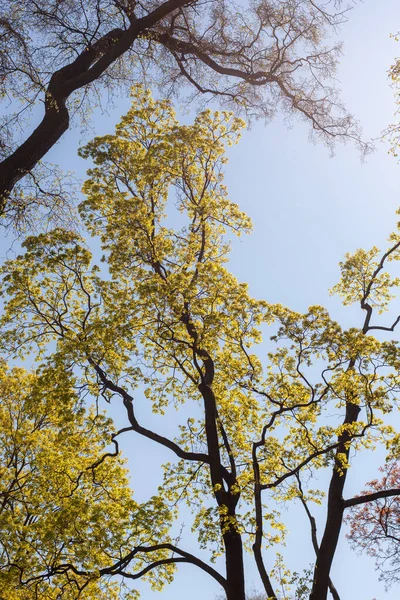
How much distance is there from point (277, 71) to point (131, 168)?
4.31 meters

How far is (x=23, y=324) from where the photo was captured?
537 inches

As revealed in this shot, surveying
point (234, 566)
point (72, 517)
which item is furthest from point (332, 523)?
point (72, 517)

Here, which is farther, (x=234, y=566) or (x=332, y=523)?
(x=332, y=523)

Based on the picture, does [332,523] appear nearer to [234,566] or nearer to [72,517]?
[234,566]

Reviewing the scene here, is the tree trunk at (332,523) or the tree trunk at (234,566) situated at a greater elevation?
the tree trunk at (332,523)

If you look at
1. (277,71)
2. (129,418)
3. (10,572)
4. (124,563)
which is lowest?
(10,572)

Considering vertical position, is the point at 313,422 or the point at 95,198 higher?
the point at 95,198

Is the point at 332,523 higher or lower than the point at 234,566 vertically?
higher

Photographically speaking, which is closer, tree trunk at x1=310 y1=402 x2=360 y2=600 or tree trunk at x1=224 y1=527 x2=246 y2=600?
tree trunk at x1=310 y1=402 x2=360 y2=600

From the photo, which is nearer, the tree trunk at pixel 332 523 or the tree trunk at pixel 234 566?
the tree trunk at pixel 332 523

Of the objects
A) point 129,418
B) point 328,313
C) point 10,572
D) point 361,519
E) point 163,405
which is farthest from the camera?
point 361,519

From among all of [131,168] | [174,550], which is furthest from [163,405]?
[131,168]

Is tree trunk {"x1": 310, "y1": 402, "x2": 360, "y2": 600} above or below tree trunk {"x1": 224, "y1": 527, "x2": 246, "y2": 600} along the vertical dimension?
above

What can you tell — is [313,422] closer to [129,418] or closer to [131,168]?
[129,418]
